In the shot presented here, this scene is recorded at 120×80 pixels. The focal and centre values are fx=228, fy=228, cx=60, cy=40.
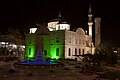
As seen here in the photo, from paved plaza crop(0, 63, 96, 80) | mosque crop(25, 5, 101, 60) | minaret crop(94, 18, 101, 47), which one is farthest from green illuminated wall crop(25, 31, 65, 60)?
paved plaza crop(0, 63, 96, 80)

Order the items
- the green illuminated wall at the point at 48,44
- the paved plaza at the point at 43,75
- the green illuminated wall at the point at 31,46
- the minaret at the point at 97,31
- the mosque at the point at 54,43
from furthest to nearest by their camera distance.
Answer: the minaret at the point at 97,31, the green illuminated wall at the point at 31,46, the green illuminated wall at the point at 48,44, the mosque at the point at 54,43, the paved plaza at the point at 43,75

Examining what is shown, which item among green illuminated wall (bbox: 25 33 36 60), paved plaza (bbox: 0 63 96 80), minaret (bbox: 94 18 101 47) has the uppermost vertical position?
minaret (bbox: 94 18 101 47)

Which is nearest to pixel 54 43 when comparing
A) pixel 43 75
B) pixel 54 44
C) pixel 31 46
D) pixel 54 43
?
pixel 54 43

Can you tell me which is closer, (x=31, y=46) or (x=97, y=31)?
(x=31, y=46)

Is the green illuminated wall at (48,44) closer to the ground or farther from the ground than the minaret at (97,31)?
closer to the ground

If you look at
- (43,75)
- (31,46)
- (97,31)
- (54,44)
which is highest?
(97,31)

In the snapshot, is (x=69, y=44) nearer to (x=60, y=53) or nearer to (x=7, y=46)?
(x=60, y=53)

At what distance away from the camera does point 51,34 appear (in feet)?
195

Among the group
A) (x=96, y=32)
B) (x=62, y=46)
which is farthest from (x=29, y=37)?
(x=96, y=32)

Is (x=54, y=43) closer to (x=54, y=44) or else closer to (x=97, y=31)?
(x=54, y=44)

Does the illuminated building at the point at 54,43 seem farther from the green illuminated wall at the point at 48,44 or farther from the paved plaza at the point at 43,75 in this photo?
the paved plaza at the point at 43,75

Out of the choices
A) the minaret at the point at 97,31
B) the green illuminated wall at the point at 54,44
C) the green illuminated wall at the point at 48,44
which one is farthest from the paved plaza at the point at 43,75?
the minaret at the point at 97,31

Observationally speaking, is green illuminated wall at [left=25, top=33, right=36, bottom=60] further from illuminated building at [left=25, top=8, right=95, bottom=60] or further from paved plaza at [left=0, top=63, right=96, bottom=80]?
paved plaza at [left=0, top=63, right=96, bottom=80]

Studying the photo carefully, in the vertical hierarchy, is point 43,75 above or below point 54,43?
below
